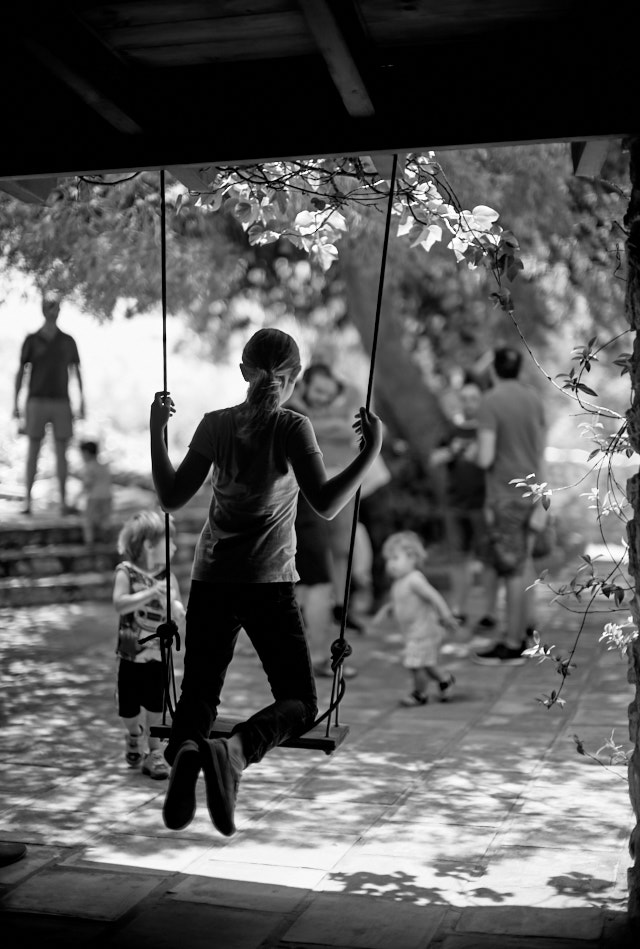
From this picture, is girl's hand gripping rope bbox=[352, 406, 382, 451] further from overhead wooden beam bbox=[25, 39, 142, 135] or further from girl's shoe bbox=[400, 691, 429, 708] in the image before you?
girl's shoe bbox=[400, 691, 429, 708]

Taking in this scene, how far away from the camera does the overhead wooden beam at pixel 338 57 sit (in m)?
3.50

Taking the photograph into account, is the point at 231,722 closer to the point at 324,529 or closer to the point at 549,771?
the point at 549,771

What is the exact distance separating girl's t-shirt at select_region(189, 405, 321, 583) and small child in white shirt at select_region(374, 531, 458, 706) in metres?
3.20

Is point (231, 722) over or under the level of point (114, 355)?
under

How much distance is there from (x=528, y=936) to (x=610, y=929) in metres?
0.26

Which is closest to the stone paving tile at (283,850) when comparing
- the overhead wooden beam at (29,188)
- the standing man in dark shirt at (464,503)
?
the overhead wooden beam at (29,188)

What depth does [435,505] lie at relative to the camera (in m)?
14.0

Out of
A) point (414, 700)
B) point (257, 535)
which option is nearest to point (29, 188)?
point (257, 535)

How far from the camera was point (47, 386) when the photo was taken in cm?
1206

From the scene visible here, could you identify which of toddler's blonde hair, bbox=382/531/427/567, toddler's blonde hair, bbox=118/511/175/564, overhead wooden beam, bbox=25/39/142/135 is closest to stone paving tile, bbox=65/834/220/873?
toddler's blonde hair, bbox=118/511/175/564

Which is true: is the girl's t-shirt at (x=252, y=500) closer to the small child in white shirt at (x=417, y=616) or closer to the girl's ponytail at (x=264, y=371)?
the girl's ponytail at (x=264, y=371)

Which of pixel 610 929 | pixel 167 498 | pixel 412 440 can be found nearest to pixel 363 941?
pixel 610 929

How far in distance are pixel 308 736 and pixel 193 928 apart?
0.72 m

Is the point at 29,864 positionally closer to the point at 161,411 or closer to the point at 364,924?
the point at 364,924
